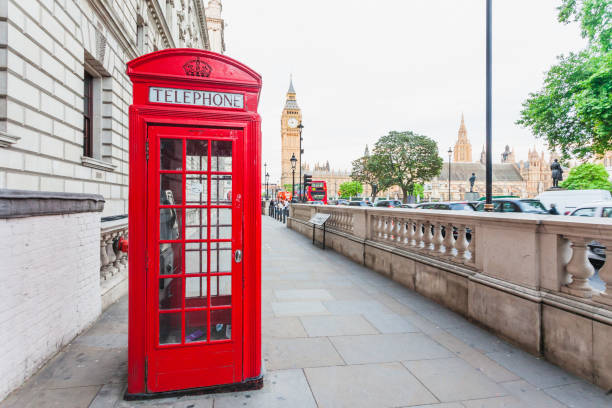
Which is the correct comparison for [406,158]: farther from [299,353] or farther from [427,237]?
[299,353]

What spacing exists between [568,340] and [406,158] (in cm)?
5274

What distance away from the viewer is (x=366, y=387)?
3.09m

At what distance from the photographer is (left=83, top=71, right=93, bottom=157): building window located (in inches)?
326

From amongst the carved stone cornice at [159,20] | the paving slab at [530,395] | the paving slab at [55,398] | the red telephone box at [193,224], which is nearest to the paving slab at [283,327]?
the red telephone box at [193,224]

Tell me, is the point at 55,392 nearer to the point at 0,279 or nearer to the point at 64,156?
the point at 0,279

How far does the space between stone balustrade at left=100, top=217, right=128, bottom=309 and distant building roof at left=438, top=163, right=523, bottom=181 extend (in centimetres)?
11661

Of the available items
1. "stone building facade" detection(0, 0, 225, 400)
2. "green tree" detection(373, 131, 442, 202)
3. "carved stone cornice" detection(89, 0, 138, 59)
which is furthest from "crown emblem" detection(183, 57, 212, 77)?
"green tree" detection(373, 131, 442, 202)

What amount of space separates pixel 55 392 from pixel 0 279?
1.09 metres

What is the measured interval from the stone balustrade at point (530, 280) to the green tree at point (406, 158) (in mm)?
49709

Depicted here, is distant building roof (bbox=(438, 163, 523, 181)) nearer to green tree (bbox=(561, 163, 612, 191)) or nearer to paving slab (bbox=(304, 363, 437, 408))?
green tree (bbox=(561, 163, 612, 191))

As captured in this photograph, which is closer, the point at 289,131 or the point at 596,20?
the point at 596,20

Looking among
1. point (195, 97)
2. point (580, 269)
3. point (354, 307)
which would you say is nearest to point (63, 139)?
point (195, 97)

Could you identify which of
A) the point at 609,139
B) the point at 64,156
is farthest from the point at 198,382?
the point at 609,139

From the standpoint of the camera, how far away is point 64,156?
656 cm
